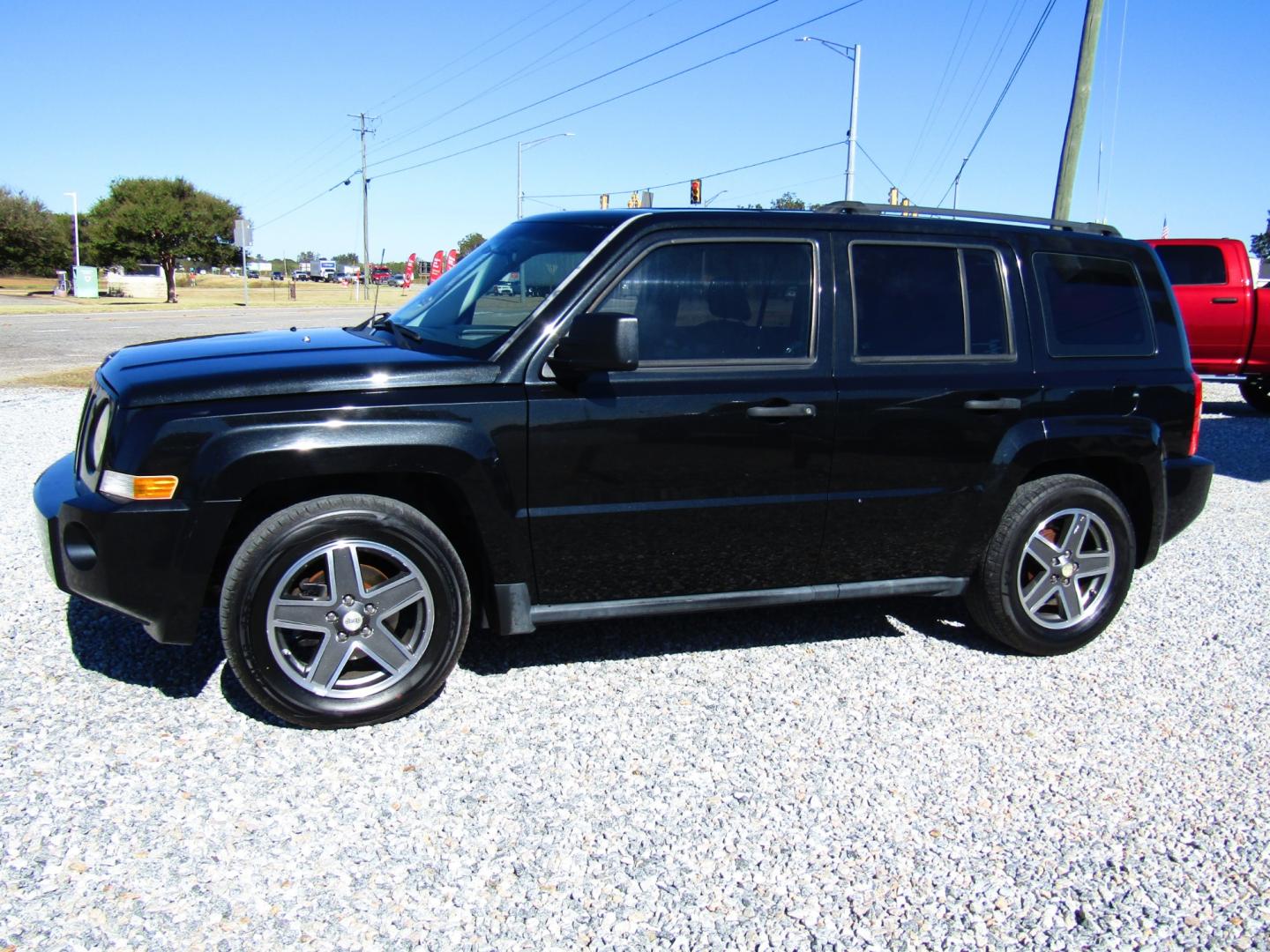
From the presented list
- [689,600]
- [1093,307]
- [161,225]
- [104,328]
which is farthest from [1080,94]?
[161,225]

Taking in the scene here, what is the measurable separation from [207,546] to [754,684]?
2.16m

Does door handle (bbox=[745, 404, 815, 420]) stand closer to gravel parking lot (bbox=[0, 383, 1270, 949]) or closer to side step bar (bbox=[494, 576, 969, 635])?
side step bar (bbox=[494, 576, 969, 635])

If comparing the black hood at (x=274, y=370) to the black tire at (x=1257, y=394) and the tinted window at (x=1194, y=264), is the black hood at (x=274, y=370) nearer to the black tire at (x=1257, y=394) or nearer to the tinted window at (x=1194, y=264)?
the tinted window at (x=1194, y=264)

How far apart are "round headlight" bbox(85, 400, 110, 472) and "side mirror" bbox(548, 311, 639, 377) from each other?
160 cm

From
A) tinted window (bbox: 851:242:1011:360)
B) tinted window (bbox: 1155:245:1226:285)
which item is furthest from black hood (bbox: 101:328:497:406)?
tinted window (bbox: 1155:245:1226:285)

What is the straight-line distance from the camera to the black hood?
3496 millimetres

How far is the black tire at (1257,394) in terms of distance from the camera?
14.1 m

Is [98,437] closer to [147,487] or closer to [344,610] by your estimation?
[147,487]

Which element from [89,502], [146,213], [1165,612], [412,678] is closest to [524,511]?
[412,678]

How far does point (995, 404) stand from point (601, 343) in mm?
1803

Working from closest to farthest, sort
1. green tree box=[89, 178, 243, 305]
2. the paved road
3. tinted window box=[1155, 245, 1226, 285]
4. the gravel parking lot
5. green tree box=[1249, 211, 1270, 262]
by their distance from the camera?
the gravel parking lot < tinted window box=[1155, 245, 1226, 285] < the paved road < green tree box=[89, 178, 243, 305] < green tree box=[1249, 211, 1270, 262]

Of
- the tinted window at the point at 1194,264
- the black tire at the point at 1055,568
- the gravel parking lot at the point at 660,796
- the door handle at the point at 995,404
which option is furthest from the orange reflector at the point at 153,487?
the tinted window at the point at 1194,264

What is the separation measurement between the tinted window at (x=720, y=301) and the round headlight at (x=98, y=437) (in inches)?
70.5

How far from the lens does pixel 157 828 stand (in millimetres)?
3076
